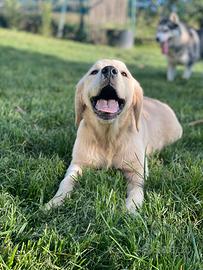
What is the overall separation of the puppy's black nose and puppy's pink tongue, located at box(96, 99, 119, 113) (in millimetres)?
208

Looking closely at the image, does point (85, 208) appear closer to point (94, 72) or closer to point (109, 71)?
point (109, 71)

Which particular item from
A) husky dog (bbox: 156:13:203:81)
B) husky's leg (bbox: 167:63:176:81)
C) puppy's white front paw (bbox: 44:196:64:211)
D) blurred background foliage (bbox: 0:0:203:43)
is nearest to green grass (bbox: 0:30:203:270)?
puppy's white front paw (bbox: 44:196:64:211)

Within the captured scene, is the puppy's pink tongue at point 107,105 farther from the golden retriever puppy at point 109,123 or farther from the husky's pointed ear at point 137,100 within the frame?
the husky's pointed ear at point 137,100

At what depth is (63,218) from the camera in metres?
2.34

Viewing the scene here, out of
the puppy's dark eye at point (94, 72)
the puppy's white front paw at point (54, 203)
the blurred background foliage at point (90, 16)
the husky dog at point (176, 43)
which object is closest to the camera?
the puppy's white front paw at point (54, 203)

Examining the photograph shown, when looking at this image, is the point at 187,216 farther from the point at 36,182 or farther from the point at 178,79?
the point at 178,79

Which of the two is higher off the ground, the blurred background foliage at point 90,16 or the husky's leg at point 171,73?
the blurred background foliage at point 90,16

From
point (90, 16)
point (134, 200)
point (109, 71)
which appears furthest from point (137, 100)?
point (90, 16)

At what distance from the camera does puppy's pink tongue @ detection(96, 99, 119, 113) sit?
120 inches

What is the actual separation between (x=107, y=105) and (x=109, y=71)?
10.2 inches

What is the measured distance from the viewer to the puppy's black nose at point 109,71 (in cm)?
295

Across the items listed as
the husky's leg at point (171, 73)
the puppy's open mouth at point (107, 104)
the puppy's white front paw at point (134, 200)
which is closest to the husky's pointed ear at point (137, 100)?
the puppy's open mouth at point (107, 104)

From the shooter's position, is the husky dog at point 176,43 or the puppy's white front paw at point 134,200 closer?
the puppy's white front paw at point 134,200

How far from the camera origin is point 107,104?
3.08 m
